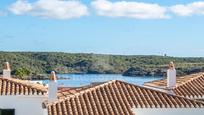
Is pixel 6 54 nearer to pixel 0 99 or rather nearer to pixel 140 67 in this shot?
pixel 140 67

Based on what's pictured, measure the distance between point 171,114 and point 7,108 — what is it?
24.5 ft

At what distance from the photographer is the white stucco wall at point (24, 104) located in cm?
2709

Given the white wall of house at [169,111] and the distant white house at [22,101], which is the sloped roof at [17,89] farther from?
the white wall of house at [169,111]

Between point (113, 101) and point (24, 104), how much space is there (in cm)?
486

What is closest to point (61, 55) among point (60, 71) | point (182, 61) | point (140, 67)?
point (60, 71)

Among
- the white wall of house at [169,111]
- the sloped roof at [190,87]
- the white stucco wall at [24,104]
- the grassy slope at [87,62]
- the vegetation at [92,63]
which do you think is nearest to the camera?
the white wall of house at [169,111]

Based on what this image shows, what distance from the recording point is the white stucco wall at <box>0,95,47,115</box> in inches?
1067

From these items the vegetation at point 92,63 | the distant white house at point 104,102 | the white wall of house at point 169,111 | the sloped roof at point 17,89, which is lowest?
the white wall of house at point 169,111

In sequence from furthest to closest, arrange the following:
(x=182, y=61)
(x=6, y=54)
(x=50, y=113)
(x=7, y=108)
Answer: (x=182, y=61) < (x=6, y=54) < (x=7, y=108) < (x=50, y=113)

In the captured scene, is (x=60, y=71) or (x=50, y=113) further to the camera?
(x=60, y=71)

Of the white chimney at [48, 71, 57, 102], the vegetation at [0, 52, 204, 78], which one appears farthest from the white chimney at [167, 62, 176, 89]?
the vegetation at [0, 52, 204, 78]

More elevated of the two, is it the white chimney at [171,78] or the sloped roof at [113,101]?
the white chimney at [171,78]

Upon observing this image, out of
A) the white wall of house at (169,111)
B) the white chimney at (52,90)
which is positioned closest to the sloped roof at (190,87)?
the white wall of house at (169,111)

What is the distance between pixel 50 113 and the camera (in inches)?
901
